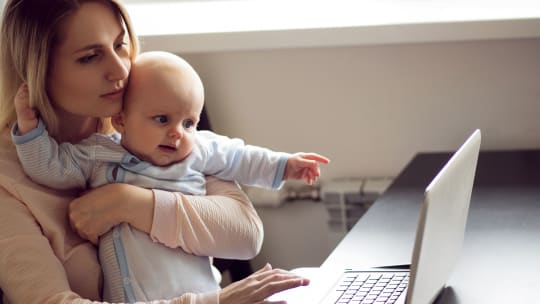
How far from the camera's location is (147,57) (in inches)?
65.0

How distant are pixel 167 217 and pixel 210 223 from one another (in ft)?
0.27

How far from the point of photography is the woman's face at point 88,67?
5.16 feet

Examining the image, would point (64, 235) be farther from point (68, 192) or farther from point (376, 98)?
point (376, 98)

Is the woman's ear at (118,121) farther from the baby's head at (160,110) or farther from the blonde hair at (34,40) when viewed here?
the blonde hair at (34,40)

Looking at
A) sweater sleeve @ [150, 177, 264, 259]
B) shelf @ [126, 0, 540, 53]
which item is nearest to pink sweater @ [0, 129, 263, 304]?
sweater sleeve @ [150, 177, 264, 259]

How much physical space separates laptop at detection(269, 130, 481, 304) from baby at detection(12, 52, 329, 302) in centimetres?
20

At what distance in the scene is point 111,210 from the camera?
1.57 m

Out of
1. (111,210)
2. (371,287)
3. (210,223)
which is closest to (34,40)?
(111,210)

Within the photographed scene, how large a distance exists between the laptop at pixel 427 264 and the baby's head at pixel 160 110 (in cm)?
32

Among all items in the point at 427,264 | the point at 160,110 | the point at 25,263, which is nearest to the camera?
the point at 427,264

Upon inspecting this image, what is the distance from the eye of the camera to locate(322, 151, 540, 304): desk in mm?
1580

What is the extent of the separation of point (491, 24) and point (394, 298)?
1024 mm

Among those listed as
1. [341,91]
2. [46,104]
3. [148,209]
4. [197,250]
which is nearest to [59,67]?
[46,104]

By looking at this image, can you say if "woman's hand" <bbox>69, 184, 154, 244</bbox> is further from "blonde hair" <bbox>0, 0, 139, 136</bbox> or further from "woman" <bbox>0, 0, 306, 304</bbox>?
"blonde hair" <bbox>0, 0, 139, 136</bbox>
